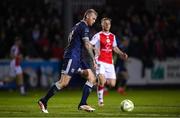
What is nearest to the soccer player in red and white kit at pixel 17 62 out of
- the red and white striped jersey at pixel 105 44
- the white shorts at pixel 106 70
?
the red and white striped jersey at pixel 105 44

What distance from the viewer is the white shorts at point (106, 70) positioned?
63.6 feet

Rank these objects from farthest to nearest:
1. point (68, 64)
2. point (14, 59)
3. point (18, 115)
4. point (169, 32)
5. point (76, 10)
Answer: point (76, 10)
point (169, 32)
point (14, 59)
point (68, 64)
point (18, 115)

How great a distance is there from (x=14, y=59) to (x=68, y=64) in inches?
377

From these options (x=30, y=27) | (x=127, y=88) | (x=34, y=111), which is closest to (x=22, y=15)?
(x=30, y=27)

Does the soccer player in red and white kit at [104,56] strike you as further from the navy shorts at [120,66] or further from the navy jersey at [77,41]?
the navy shorts at [120,66]

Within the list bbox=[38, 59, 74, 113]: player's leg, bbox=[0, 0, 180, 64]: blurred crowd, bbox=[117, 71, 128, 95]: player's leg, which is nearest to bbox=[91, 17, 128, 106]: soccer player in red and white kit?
bbox=[38, 59, 74, 113]: player's leg

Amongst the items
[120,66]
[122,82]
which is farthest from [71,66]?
[120,66]

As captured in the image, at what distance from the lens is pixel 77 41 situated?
1658 cm

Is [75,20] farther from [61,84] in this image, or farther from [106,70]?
[61,84]

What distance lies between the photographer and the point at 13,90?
1128 inches

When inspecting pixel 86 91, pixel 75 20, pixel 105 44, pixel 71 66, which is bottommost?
pixel 86 91

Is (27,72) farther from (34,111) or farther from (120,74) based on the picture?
(34,111)

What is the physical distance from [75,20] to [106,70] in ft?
46.1

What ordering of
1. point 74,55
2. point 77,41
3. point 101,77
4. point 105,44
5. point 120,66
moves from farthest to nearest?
point 120,66
point 105,44
point 101,77
point 77,41
point 74,55
